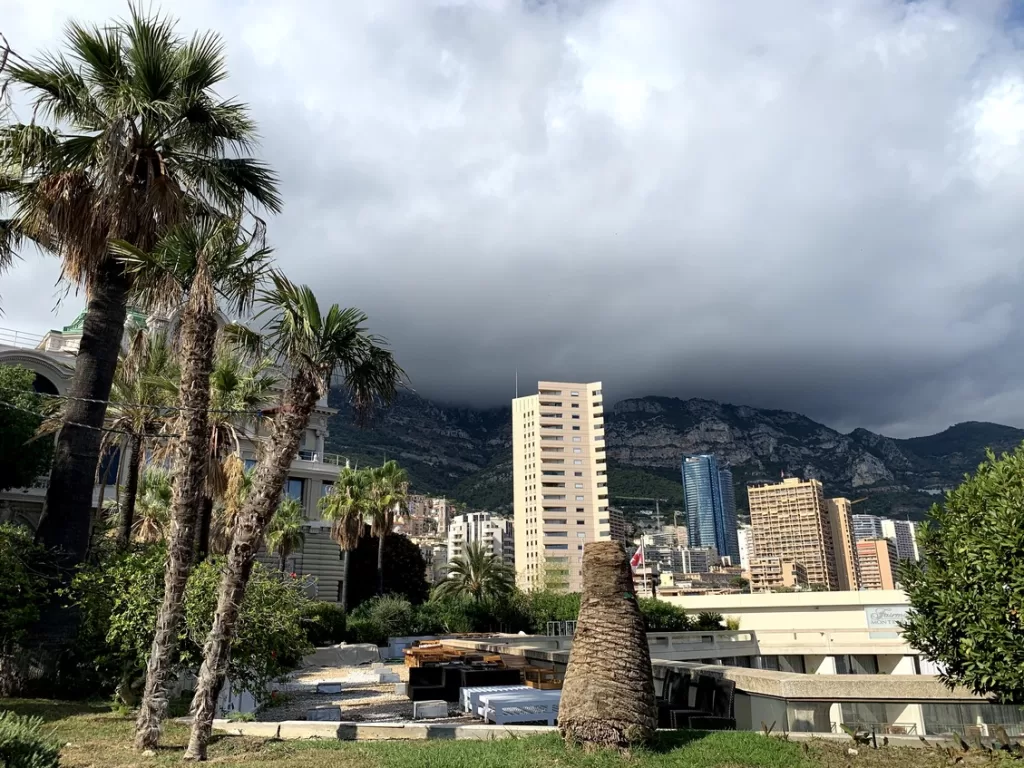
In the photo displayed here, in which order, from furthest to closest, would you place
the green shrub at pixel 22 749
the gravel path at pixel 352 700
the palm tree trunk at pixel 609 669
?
the gravel path at pixel 352 700 → the palm tree trunk at pixel 609 669 → the green shrub at pixel 22 749

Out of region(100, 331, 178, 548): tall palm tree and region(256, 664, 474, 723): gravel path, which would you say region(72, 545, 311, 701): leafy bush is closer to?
region(256, 664, 474, 723): gravel path

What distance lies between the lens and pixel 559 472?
12781 centimetres

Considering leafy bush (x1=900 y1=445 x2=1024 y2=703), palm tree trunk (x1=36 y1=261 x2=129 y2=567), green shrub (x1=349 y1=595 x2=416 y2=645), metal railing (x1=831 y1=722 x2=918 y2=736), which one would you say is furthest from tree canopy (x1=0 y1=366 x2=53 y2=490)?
leafy bush (x1=900 y1=445 x2=1024 y2=703)

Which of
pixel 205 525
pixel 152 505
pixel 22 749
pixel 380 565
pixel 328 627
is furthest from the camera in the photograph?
pixel 380 565

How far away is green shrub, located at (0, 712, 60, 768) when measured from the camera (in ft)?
17.0

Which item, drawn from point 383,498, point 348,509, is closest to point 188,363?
point 348,509

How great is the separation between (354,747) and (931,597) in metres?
7.16

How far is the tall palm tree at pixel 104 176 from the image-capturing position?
1223 cm

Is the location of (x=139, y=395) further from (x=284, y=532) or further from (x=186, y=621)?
(x=284, y=532)

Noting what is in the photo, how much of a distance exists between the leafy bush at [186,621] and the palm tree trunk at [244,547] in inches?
130

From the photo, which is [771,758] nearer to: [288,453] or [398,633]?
[288,453]

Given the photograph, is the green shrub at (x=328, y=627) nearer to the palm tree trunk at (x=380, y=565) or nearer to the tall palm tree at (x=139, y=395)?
the palm tree trunk at (x=380, y=565)

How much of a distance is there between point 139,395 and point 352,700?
33.7ft

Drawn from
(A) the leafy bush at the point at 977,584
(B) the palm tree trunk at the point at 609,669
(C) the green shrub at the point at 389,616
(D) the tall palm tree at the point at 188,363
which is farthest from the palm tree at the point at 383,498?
(A) the leafy bush at the point at 977,584
